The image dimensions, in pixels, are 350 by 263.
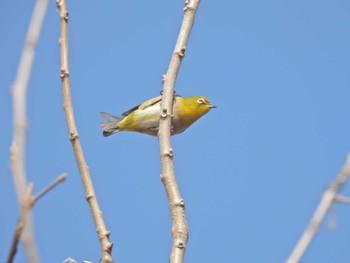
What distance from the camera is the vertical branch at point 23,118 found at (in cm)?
89

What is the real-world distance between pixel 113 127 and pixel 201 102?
97 cm

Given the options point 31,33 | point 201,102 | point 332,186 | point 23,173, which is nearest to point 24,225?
point 23,173

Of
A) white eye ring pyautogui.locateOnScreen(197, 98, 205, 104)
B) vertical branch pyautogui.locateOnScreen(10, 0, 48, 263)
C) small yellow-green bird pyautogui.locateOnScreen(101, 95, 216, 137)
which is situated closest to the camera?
vertical branch pyautogui.locateOnScreen(10, 0, 48, 263)

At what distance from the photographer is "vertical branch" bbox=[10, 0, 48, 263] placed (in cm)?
89

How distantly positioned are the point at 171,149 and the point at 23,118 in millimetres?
1729

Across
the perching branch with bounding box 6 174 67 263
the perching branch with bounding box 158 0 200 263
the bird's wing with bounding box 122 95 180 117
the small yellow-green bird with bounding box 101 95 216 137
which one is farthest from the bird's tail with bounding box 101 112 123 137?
Result: the perching branch with bounding box 6 174 67 263

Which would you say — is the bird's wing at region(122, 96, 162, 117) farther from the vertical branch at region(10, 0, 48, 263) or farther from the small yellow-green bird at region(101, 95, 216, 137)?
the vertical branch at region(10, 0, 48, 263)

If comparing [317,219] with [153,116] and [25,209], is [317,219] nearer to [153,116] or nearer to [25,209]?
[25,209]

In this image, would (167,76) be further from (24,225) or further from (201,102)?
(201,102)

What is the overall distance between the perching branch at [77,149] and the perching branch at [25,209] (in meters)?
1.23

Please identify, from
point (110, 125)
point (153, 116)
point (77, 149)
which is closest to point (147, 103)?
point (153, 116)

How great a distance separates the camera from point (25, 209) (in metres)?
0.90

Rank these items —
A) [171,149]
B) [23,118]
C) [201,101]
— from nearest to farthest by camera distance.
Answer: [23,118], [171,149], [201,101]

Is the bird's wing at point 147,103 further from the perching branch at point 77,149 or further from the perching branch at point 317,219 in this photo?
the perching branch at point 317,219
